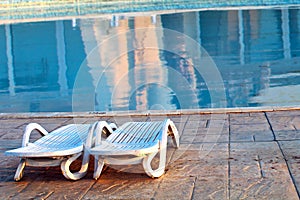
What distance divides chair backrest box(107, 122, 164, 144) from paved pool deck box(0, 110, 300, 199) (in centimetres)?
20

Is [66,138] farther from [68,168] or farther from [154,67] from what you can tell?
[154,67]

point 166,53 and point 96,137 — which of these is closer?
point 96,137

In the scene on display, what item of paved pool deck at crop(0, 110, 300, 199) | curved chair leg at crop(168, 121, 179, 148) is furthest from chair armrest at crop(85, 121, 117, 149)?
curved chair leg at crop(168, 121, 179, 148)

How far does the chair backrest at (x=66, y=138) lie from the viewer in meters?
3.67

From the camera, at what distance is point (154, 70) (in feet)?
31.0

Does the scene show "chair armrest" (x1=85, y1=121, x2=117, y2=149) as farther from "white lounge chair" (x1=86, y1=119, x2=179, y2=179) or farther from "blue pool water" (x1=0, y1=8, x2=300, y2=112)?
"blue pool water" (x1=0, y1=8, x2=300, y2=112)

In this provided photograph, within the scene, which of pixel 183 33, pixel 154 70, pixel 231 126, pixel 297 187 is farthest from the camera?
pixel 183 33

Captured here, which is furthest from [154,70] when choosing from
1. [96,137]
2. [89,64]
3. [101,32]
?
[101,32]

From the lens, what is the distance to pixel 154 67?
9.77 m

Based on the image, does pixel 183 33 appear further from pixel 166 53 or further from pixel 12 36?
pixel 12 36

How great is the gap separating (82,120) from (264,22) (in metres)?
12.6

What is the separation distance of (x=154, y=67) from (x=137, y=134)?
6.00 meters

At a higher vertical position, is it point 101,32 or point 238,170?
point 101,32

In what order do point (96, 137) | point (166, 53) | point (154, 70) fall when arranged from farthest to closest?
point (166, 53) → point (154, 70) → point (96, 137)
